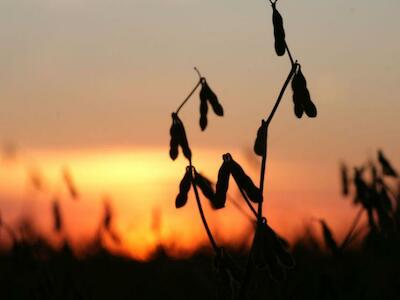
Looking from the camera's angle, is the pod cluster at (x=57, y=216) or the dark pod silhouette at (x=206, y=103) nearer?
the dark pod silhouette at (x=206, y=103)

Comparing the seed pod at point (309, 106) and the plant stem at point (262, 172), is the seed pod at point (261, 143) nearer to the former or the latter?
the plant stem at point (262, 172)

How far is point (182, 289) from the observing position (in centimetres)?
701

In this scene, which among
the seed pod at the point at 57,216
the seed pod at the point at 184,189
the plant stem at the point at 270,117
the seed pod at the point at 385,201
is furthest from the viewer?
the seed pod at the point at 57,216

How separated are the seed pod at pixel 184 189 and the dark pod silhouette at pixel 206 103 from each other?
0.24m

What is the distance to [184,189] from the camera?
4.16 meters

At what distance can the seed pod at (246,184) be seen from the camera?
3.90 m

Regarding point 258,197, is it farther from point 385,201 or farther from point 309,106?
point 385,201

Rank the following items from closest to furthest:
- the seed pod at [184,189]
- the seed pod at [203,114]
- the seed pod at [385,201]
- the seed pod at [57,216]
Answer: the seed pod at [184,189]
the seed pod at [203,114]
the seed pod at [385,201]
the seed pod at [57,216]

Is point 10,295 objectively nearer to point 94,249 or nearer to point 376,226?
point 94,249

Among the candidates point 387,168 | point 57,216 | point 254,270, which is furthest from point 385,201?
point 57,216

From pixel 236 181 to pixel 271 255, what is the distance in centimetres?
32

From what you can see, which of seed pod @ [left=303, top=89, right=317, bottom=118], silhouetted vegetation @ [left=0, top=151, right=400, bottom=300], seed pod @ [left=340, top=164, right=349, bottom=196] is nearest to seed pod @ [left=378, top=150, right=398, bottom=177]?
silhouetted vegetation @ [left=0, top=151, right=400, bottom=300]

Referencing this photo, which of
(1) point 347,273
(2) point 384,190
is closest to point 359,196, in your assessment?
(2) point 384,190

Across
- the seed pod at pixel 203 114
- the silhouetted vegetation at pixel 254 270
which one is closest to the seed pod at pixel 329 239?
the silhouetted vegetation at pixel 254 270
